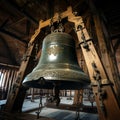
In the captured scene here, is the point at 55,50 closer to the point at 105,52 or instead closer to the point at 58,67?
the point at 58,67

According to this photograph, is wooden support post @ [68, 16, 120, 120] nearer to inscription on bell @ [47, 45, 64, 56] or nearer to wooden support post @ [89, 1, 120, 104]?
inscription on bell @ [47, 45, 64, 56]

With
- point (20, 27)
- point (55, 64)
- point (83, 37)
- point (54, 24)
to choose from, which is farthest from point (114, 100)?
point (20, 27)

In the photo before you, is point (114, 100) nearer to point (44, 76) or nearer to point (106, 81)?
point (106, 81)

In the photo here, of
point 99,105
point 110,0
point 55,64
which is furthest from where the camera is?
point 110,0

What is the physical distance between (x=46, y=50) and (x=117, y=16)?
329cm

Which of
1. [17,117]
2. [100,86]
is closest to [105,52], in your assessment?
[100,86]

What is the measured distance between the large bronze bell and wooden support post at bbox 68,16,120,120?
0.13 meters

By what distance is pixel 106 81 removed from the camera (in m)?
1.41

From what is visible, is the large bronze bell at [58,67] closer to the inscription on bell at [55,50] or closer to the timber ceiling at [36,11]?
the inscription on bell at [55,50]

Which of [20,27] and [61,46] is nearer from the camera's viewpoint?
[61,46]

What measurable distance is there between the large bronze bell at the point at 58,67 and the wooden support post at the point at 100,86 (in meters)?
0.13

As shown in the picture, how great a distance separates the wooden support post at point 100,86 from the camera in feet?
4.37

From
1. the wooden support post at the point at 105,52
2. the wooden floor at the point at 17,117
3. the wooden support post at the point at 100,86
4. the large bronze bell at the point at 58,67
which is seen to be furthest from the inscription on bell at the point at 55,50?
the wooden support post at the point at 105,52

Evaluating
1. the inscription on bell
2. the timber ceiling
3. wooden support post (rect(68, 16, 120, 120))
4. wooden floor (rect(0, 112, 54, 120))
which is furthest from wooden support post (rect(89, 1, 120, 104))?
wooden floor (rect(0, 112, 54, 120))
